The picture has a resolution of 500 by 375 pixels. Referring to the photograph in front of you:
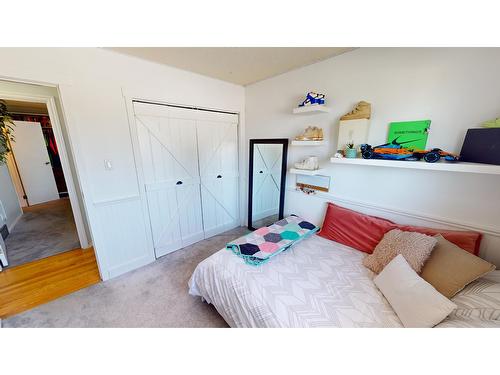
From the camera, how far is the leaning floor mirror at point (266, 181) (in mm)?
2572

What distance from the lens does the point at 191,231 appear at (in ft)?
9.02

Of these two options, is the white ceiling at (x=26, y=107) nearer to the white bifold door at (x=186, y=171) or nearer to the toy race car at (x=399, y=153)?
the white bifold door at (x=186, y=171)

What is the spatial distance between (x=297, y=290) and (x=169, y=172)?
6.51 ft

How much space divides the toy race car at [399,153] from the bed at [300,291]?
3.02 feet

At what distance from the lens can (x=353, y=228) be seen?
6.07 ft

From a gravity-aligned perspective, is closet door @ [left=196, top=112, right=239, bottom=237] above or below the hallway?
above

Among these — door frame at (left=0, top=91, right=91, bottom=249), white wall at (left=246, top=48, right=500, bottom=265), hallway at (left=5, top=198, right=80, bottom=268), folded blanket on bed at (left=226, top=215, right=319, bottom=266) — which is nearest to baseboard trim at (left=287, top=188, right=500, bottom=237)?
white wall at (left=246, top=48, right=500, bottom=265)

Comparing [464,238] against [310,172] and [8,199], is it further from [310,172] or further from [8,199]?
[8,199]

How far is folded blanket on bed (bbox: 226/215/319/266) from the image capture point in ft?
5.15

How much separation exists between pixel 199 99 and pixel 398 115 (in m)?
2.20

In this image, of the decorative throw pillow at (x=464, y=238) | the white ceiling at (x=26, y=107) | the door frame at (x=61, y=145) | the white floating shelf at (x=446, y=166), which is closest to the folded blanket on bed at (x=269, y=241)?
the white floating shelf at (x=446, y=166)

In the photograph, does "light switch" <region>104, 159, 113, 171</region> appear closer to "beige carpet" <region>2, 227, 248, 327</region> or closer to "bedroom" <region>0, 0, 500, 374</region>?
"bedroom" <region>0, 0, 500, 374</region>

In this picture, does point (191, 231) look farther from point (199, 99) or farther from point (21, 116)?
point (21, 116)

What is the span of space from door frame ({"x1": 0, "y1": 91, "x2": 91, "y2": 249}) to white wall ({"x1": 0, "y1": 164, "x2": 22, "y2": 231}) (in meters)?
1.60
